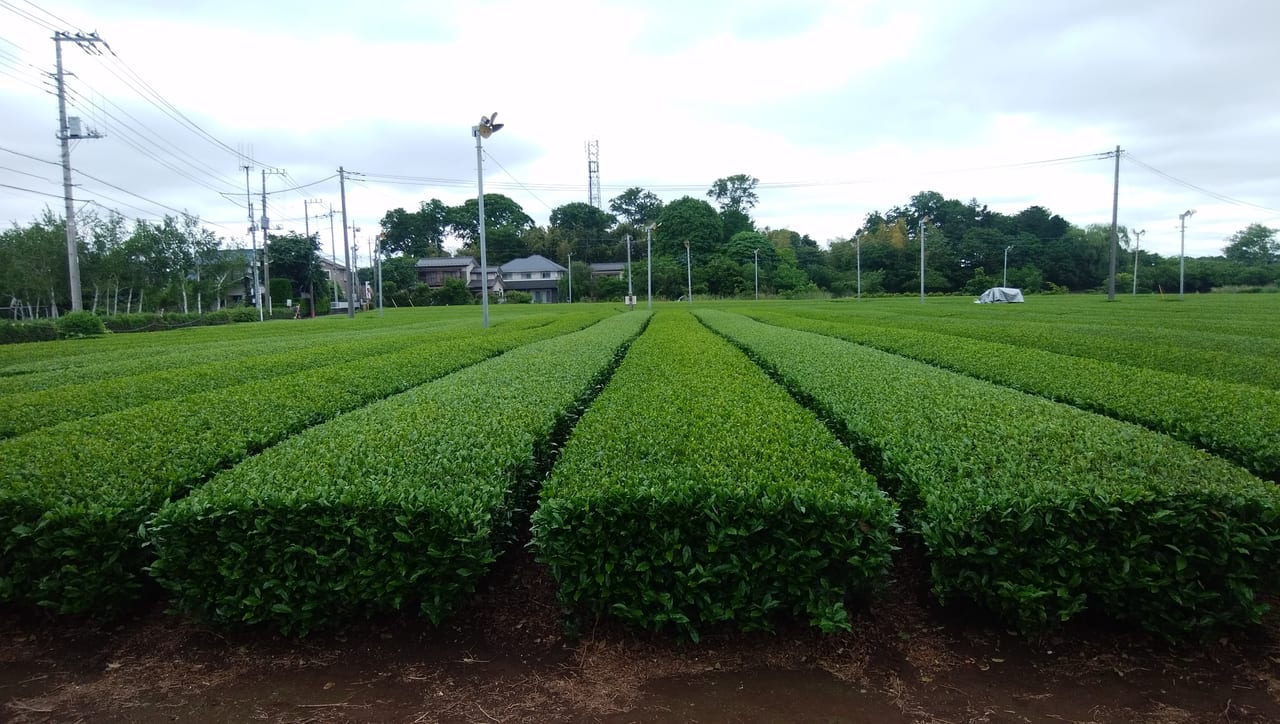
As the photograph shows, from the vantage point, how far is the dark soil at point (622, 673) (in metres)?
2.88

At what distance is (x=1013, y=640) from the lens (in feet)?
10.8

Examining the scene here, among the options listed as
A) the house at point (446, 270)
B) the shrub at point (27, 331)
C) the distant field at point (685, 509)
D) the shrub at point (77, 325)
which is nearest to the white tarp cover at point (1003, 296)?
the distant field at point (685, 509)

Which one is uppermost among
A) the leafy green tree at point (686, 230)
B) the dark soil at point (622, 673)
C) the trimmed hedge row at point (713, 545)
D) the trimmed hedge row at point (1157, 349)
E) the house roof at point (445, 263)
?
the leafy green tree at point (686, 230)

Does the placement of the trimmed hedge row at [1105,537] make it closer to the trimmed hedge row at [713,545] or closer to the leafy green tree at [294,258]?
the trimmed hedge row at [713,545]

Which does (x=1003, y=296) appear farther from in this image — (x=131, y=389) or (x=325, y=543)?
(x=325, y=543)

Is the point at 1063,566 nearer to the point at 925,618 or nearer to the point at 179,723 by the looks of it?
the point at 925,618

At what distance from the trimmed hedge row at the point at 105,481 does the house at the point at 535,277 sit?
7219 centimetres

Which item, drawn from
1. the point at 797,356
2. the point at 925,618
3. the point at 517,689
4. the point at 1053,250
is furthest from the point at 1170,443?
the point at 1053,250

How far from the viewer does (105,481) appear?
367cm

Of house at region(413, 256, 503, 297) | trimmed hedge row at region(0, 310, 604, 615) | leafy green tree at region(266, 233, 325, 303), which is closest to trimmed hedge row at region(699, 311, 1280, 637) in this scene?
trimmed hedge row at region(0, 310, 604, 615)

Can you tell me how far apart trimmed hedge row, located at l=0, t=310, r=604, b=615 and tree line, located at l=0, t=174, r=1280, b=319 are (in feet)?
151

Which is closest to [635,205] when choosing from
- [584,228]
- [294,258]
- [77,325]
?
[584,228]

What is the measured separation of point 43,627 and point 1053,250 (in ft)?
305

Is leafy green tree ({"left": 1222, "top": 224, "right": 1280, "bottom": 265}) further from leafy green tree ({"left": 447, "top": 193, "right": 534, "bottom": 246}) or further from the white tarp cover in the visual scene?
leafy green tree ({"left": 447, "top": 193, "right": 534, "bottom": 246})
